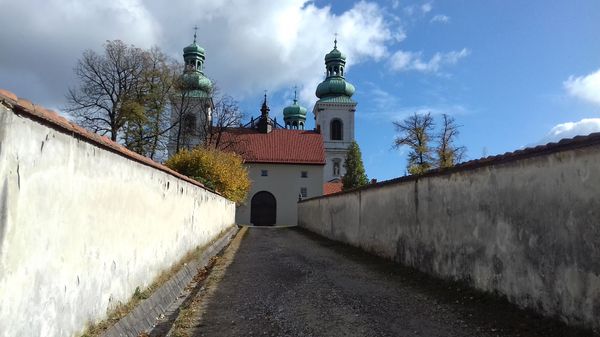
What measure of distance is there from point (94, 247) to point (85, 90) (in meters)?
28.1

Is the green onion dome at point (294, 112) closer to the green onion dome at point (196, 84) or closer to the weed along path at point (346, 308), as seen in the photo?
the green onion dome at point (196, 84)

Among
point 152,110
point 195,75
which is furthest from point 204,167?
point 195,75

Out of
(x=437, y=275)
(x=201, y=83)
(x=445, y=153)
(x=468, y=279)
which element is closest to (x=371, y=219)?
(x=437, y=275)

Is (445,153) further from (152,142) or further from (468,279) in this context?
(468,279)

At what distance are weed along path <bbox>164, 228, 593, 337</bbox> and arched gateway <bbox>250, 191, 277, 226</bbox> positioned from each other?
3504 centimetres

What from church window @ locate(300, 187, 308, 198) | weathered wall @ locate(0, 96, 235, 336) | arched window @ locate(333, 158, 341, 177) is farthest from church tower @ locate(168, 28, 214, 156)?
weathered wall @ locate(0, 96, 235, 336)

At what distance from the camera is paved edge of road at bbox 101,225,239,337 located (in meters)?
4.71

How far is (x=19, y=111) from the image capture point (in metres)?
→ 3.00

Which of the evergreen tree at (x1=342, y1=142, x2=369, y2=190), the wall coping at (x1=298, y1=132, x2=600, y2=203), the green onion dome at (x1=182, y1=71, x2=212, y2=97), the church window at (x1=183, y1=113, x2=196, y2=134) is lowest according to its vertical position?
the wall coping at (x1=298, y1=132, x2=600, y2=203)

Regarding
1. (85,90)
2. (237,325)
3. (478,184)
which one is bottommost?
(237,325)

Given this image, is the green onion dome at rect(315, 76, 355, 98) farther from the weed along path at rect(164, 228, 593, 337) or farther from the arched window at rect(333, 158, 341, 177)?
the weed along path at rect(164, 228, 593, 337)

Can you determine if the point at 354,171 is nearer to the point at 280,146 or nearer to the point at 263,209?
the point at 280,146

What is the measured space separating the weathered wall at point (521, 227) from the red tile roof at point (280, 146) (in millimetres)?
35186

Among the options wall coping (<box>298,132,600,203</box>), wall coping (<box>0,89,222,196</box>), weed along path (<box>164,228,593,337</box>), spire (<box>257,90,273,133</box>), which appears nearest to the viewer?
wall coping (<box>0,89,222,196</box>)
